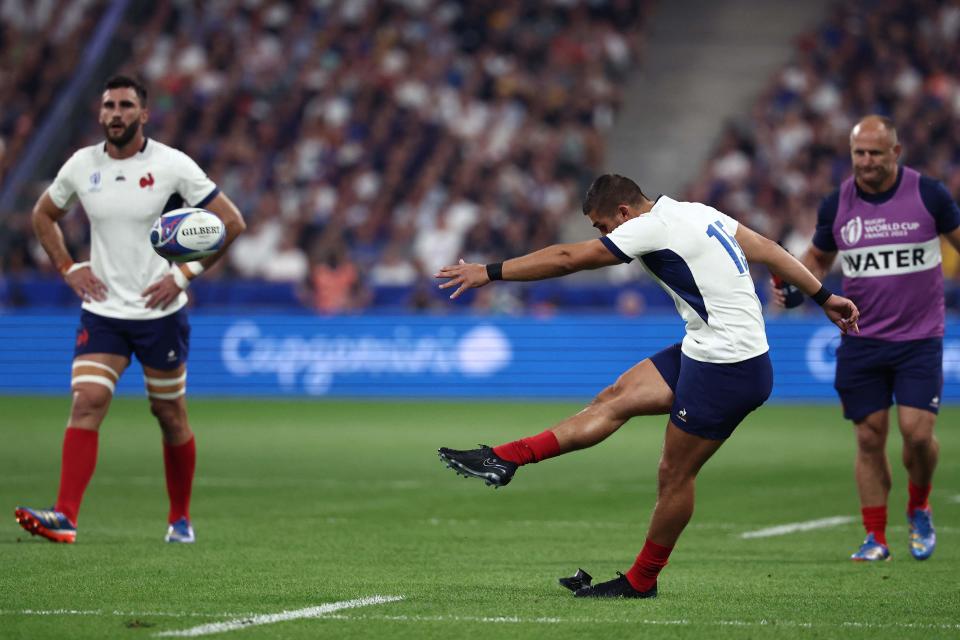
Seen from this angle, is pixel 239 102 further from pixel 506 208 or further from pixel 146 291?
pixel 146 291

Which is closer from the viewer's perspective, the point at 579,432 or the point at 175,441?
the point at 579,432

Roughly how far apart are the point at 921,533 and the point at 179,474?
4562 millimetres

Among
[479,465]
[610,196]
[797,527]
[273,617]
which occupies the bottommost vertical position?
[797,527]

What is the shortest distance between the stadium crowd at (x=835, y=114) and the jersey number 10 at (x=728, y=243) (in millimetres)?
17799

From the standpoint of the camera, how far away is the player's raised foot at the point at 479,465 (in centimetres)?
721

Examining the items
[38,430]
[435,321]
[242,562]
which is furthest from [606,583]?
[435,321]

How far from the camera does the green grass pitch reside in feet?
22.4

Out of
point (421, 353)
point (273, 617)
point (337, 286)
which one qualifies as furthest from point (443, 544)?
point (337, 286)

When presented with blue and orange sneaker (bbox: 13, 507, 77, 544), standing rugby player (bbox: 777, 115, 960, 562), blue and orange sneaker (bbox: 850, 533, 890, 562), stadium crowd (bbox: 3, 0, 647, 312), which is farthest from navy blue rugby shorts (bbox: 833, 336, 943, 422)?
stadium crowd (bbox: 3, 0, 647, 312)

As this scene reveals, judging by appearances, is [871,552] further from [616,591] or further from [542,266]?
[542,266]

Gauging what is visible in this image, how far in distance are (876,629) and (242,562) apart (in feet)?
11.9

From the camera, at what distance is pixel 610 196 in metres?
7.48

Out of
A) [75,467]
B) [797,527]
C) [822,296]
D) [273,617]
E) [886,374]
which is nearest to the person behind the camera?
[273,617]

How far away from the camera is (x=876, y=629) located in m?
6.66
